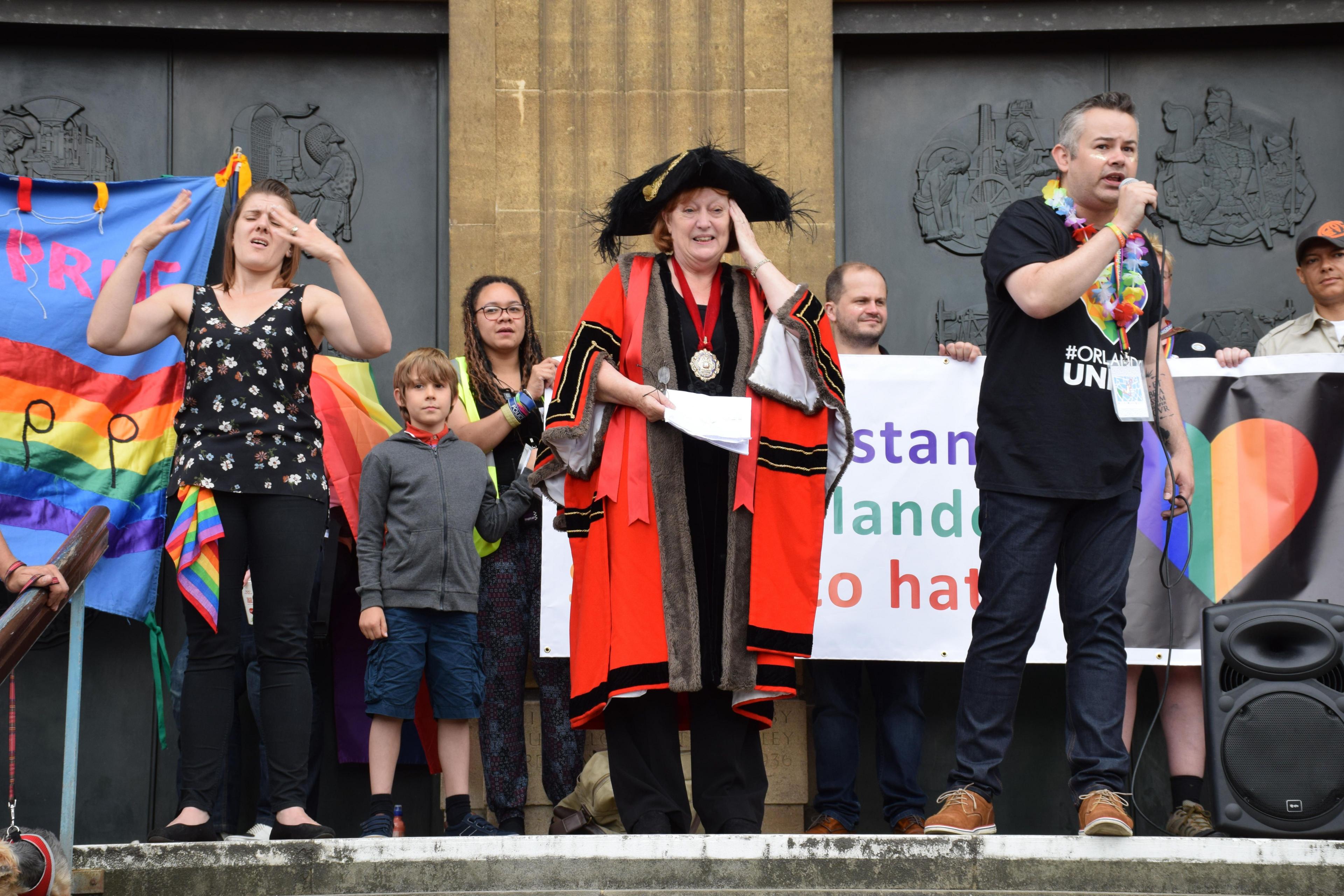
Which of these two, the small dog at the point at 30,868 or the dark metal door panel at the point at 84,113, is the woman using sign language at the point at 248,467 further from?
the dark metal door panel at the point at 84,113

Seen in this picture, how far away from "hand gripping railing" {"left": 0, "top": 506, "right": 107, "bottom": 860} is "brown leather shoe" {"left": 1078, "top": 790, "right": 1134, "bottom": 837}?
8.62ft

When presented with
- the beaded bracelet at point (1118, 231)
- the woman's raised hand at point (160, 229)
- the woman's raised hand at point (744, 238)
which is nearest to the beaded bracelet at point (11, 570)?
the woman's raised hand at point (160, 229)

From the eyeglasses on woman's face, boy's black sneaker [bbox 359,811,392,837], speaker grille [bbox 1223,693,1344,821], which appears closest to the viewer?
speaker grille [bbox 1223,693,1344,821]

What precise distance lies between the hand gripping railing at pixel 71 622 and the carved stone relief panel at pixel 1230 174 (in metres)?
5.00

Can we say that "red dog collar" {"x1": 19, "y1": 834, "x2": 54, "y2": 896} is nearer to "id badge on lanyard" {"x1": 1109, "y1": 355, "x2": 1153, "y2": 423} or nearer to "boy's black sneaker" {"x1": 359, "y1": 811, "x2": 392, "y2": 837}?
"boy's black sneaker" {"x1": 359, "y1": 811, "x2": 392, "y2": 837}

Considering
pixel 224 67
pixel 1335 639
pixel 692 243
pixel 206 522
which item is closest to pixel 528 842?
pixel 206 522

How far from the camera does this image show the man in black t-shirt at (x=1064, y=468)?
4.03 metres

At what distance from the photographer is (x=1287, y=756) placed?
4.05 metres

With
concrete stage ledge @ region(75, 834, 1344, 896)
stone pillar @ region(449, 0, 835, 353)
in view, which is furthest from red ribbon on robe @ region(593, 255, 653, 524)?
stone pillar @ region(449, 0, 835, 353)

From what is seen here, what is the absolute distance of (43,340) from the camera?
240 inches

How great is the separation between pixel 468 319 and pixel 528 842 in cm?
271

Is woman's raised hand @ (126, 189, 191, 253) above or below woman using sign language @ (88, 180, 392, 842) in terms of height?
above

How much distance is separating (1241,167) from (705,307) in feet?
12.2

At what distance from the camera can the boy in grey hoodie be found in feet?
16.6
